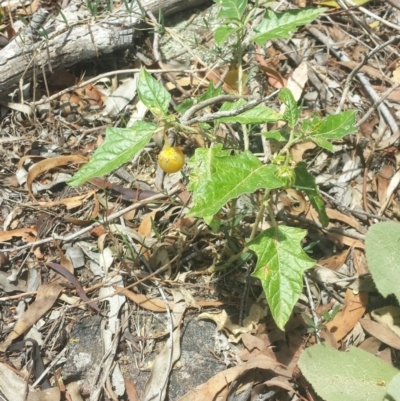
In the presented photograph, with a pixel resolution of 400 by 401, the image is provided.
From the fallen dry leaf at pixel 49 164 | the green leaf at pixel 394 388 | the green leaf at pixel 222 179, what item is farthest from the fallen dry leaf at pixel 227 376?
the fallen dry leaf at pixel 49 164

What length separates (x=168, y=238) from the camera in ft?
8.27

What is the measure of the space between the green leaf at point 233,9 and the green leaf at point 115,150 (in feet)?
2.32

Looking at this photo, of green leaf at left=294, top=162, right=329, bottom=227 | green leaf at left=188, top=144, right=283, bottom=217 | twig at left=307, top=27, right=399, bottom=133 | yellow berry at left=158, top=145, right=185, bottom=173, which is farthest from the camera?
twig at left=307, top=27, right=399, bottom=133

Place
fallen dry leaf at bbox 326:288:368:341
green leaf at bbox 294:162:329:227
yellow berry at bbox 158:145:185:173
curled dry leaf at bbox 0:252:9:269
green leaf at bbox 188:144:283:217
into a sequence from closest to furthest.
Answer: green leaf at bbox 188:144:283:217, yellow berry at bbox 158:145:185:173, green leaf at bbox 294:162:329:227, fallen dry leaf at bbox 326:288:368:341, curled dry leaf at bbox 0:252:9:269

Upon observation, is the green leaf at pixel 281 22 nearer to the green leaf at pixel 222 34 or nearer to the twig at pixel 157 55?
the green leaf at pixel 222 34

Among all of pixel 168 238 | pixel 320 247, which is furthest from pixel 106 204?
pixel 320 247

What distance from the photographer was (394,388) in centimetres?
203

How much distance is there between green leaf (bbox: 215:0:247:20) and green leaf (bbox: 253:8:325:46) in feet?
0.38

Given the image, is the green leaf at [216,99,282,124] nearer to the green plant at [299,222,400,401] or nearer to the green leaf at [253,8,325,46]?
the green leaf at [253,8,325,46]

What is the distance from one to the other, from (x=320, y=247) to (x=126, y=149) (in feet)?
3.88

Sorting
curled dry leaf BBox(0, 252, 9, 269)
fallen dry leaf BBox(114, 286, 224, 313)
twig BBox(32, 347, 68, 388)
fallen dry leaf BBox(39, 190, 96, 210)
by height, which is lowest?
twig BBox(32, 347, 68, 388)

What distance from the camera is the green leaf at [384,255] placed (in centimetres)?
228

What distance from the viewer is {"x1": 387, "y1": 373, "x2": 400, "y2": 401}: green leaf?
202cm

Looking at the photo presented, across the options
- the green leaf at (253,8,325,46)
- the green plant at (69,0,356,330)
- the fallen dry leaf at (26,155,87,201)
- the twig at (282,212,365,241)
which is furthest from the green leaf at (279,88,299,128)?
the fallen dry leaf at (26,155,87,201)
